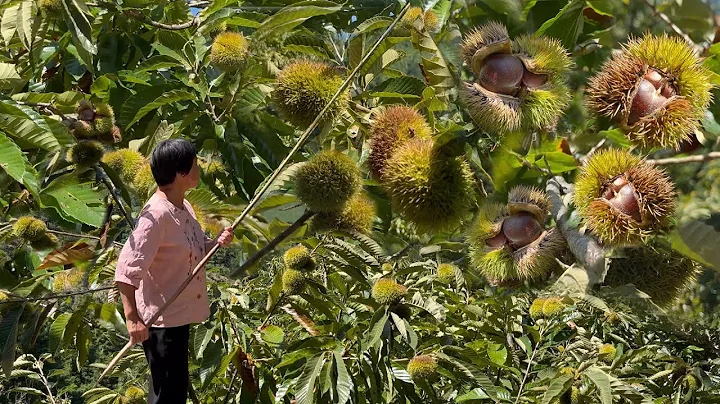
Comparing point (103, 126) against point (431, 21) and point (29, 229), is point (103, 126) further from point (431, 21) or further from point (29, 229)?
point (431, 21)

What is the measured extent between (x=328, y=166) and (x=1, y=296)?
1356mm

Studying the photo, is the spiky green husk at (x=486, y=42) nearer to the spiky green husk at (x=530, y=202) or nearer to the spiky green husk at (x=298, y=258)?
the spiky green husk at (x=530, y=202)

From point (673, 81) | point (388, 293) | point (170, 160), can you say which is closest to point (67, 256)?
point (170, 160)

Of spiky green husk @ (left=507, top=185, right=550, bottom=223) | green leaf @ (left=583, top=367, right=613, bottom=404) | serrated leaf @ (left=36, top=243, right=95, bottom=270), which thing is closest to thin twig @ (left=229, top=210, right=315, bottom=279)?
spiky green husk @ (left=507, top=185, right=550, bottom=223)

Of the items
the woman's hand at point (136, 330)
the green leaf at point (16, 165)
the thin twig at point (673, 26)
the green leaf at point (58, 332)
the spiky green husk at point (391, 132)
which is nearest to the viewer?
the thin twig at point (673, 26)

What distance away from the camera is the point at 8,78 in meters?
2.02

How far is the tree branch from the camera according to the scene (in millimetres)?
933

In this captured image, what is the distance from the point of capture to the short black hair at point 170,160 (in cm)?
162

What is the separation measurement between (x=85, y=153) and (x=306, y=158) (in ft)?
2.10

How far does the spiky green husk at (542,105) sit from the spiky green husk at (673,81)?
0.05 meters

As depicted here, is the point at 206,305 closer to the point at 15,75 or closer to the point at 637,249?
the point at 15,75

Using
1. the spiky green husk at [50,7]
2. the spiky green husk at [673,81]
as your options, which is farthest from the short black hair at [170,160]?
the spiky green husk at [673,81]

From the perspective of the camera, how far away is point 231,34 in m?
1.75

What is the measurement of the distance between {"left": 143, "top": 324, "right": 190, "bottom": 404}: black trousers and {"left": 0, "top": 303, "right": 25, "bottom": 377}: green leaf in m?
0.44
